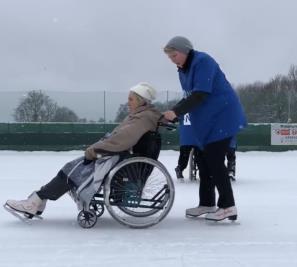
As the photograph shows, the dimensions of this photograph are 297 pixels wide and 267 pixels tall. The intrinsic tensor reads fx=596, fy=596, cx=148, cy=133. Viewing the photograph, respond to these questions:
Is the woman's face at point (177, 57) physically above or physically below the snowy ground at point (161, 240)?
above

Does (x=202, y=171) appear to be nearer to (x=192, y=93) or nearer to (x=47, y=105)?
(x=192, y=93)

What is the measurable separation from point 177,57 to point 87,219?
4.23 feet

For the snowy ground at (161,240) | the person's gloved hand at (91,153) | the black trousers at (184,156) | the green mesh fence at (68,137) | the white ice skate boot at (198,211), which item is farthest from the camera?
the green mesh fence at (68,137)

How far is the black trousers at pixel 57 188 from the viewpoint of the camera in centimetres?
412

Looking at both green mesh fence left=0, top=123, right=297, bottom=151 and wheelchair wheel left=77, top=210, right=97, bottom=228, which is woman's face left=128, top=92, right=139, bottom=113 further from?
green mesh fence left=0, top=123, right=297, bottom=151

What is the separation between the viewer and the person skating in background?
4090 millimetres

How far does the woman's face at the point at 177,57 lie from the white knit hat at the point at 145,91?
26 cm

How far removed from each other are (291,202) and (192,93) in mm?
1922

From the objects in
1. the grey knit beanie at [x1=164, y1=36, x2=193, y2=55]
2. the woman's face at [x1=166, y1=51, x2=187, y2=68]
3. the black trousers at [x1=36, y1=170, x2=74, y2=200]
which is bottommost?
the black trousers at [x1=36, y1=170, x2=74, y2=200]

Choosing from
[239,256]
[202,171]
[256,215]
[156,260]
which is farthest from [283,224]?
[156,260]

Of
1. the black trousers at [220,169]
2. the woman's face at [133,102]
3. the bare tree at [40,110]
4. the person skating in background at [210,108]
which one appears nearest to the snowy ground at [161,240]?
the black trousers at [220,169]

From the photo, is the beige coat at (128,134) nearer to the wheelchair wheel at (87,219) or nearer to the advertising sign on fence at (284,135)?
the wheelchair wheel at (87,219)

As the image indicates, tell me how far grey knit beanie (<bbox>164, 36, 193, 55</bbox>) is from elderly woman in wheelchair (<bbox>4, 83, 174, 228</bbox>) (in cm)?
33

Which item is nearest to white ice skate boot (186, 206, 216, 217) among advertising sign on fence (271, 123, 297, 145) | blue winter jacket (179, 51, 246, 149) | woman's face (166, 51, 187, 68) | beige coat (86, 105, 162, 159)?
blue winter jacket (179, 51, 246, 149)
